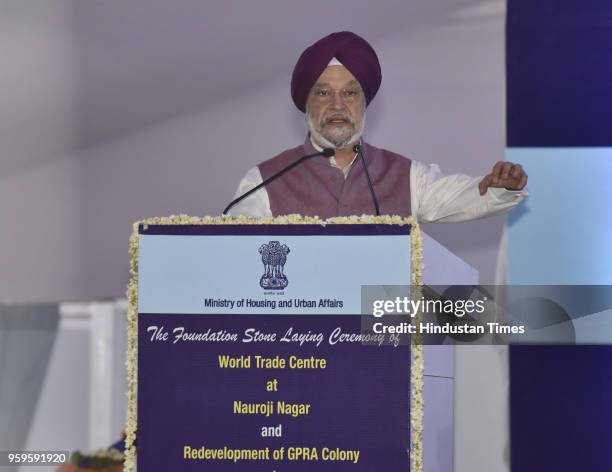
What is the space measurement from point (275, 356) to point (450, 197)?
1.00 metres

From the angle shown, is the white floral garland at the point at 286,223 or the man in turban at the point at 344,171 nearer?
the white floral garland at the point at 286,223

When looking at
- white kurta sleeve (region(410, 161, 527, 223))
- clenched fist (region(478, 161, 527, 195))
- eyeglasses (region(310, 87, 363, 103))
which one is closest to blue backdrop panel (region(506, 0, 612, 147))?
white kurta sleeve (region(410, 161, 527, 223))

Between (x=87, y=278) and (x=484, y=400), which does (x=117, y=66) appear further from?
(x=484, y=400)

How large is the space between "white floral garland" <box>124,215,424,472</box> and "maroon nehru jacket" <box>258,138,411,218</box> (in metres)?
0.79

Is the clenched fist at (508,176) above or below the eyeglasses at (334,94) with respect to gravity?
below

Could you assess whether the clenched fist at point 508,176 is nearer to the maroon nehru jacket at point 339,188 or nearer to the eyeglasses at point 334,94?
the maroon nehru jacket at point 339,188

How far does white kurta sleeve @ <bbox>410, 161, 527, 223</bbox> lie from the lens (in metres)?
2.78

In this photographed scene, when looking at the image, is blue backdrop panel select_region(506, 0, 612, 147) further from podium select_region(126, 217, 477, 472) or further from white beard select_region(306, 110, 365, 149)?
podium select_region(126, 217, 477, 472)

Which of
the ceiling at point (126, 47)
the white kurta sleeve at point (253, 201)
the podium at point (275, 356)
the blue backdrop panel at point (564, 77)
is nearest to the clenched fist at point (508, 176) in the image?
the podium at point (275, 356)

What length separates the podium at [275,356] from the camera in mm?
2111

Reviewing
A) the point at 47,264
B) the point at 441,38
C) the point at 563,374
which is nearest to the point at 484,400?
the point at 563,374

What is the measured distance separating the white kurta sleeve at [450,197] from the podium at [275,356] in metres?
0.69

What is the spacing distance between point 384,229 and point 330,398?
0.36 metres

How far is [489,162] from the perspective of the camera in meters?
3.94
